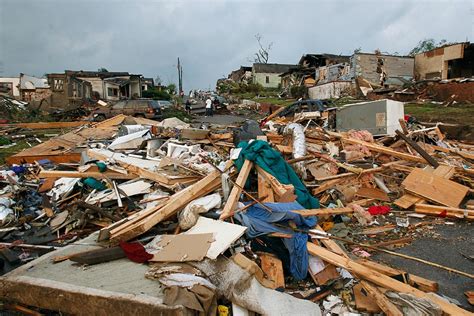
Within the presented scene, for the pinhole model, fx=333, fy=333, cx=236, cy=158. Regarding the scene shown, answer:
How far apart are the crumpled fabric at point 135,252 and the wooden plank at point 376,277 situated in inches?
70.2

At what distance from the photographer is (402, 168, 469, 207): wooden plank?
18.5 feet

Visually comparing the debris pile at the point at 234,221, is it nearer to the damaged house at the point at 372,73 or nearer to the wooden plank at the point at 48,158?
the wooden plank at the point at 48,158

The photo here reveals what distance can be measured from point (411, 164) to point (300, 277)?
17.3 feet

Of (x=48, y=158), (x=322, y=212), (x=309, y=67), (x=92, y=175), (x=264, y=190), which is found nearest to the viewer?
(x=322, y=212)

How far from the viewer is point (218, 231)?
3707 mm

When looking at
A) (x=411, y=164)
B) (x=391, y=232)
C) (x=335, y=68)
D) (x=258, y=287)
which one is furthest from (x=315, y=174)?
(x=335, y=68)

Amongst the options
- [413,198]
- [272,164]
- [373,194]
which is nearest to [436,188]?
[413,198]

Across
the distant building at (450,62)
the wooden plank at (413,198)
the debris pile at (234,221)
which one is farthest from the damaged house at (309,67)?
the wooden plank at (413,198)

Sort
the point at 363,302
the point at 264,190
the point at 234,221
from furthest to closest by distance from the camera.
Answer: the point at 264,190 → the point at 234,221 → the point at 363,302

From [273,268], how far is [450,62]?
2913 cm

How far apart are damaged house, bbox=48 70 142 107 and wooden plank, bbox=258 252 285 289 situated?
30138 millimetres

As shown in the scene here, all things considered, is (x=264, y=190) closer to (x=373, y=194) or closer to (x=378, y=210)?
(x=378, y=210)

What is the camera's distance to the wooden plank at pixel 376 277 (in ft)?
9.23

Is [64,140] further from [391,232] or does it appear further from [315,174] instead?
[391,232]
